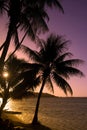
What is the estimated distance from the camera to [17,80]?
3181 cm

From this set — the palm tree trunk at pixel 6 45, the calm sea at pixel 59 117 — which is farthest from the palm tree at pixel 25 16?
the calm sea at pixel 59 117

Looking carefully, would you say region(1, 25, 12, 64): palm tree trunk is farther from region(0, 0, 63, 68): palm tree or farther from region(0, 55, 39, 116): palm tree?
region(0, 55, 39, 116): palm tree

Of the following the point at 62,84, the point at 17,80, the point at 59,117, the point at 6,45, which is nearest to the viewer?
the point at 6,45

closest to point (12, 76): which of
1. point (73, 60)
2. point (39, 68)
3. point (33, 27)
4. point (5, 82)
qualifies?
point (5, 82)

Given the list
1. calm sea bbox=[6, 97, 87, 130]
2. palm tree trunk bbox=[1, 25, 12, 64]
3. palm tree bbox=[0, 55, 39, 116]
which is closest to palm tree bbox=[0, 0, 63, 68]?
palm tree trunk bbox=[1, 25, 12, 64]

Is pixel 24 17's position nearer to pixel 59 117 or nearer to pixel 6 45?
pixel 6 45

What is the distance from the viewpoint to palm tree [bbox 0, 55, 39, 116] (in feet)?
96.6

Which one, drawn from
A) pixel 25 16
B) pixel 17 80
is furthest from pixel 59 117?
pixel 25 16

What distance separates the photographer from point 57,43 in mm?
30312

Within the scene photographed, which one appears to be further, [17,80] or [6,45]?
[17,80]

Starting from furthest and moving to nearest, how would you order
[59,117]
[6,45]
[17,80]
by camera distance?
[59,117] < [17,80] < [6,45]

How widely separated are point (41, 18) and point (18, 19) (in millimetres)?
1653

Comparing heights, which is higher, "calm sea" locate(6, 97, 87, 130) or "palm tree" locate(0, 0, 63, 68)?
"palm tree" locate(0, 0, 63, 68)

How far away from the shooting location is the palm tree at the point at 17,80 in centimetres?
2945
